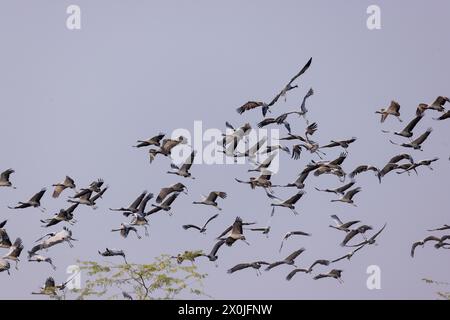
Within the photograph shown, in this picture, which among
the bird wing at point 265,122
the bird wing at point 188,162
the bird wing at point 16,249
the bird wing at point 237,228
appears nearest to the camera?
the bird wing at point 237,228

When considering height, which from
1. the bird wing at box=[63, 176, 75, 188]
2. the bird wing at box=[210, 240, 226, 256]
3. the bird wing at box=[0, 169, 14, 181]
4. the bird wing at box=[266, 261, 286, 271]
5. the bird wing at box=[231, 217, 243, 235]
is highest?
the bird wing at box=[0, 169, 14, 181]

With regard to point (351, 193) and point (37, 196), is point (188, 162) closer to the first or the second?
point (37, 196)

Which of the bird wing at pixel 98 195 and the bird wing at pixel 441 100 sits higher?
the bird wing at pixel 441 100

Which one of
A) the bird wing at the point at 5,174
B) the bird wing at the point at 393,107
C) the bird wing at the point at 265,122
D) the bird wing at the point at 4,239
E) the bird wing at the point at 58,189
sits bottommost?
the bird wing at the point at 4,239

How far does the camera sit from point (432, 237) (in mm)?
48094

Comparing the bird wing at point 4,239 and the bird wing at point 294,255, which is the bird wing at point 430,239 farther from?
the bird wing at point 4,239

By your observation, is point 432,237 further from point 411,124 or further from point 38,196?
point 38,196

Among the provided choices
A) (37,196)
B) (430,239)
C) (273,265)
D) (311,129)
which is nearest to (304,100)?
(311,129)

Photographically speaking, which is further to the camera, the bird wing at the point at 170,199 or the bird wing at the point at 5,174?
the bird wing at the point at 5,174

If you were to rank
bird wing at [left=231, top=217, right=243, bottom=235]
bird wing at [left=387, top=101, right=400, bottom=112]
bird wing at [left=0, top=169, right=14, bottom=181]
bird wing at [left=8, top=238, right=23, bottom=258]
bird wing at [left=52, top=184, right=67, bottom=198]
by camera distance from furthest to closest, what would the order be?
bird wing at [left=52, top=184, right=67, bottom=198] < bird wing at [left=387, top=101, right=400, bottom=112] < bird wing at [left=0, top=169, right=14, bottom=181] < bird wing at [left=8, top=238, right=23, bottom=258] < bird wing at [left=231, top=217, right=243, bottom=235]

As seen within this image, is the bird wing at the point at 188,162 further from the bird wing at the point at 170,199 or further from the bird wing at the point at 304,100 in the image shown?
the bird wing at the point at 304,100

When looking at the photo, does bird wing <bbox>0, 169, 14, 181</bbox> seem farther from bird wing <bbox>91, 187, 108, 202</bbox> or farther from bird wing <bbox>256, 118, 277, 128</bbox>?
bird wing <bbox>256, 118, 277, 128</bbox>

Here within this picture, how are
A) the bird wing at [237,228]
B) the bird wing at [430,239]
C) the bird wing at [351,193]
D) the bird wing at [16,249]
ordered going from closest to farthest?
1. the bird wing at [237,228]
2. the bird wing at [16,249]
3. the bird wing at [351,193]
4. the bird wing at [430,239]
